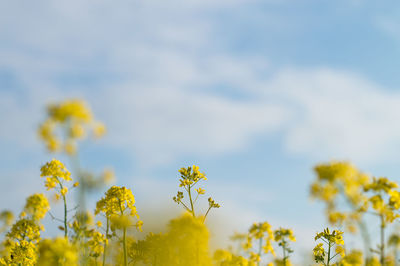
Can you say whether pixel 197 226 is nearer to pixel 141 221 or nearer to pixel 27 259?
pixel 141 221

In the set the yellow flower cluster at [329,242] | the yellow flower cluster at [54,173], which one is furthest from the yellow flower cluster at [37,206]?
the yellow flower cluster at [329,242]

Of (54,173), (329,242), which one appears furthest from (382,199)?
(54,173)

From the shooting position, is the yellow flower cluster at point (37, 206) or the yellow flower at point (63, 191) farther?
the yellow flower cluster at point (37, 206)

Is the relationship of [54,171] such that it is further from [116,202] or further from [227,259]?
[227,259]

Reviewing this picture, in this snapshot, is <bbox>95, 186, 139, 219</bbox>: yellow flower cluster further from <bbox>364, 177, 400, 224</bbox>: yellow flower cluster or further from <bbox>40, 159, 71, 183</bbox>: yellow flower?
<bbox>364, 177, 400, 224</bbox>: yellow flower cluster

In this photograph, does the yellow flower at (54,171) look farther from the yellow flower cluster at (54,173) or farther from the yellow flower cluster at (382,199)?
the yellow flower cluster at (382,199)

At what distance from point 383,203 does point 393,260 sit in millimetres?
1048

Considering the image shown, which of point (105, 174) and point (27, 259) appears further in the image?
point (27, 259)

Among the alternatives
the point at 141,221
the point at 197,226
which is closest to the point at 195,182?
the point at 141,221

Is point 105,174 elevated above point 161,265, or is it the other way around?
point 105,174

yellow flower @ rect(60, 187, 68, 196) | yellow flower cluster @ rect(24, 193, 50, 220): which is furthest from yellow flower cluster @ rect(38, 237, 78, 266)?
yellow flower cluster @ rect(24, 193, 50, 220)

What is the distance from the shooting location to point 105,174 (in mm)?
6484

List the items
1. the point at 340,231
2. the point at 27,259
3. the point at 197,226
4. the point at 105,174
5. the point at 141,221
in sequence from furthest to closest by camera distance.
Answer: the point at 27,259
the point at 141,221
the point at 340,231
the point at 197,226
the point at 105,174

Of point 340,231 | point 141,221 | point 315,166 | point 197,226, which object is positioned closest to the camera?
point 315,166
